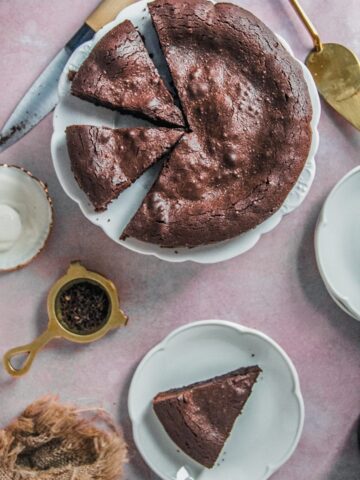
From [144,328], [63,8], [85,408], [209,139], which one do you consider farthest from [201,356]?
[63,8]

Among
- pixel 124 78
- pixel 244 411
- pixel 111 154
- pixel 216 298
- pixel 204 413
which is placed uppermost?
pixel 124 78

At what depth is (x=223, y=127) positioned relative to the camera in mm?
2135

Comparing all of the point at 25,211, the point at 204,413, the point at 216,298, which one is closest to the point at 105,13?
the point at 25,211

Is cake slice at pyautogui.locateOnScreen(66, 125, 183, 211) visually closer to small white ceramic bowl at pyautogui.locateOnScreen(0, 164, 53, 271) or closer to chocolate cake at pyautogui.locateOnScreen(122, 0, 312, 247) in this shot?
chocolate cake at pyautogui.locateOnScreen(122, 0, 312, 247)

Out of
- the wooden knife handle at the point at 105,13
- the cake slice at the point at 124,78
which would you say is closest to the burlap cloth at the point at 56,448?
the cake slice at the point at 124,78

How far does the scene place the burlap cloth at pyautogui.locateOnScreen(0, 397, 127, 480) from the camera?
2391mm

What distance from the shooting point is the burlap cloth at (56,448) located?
2.39 metres

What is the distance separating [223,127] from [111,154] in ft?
1.06

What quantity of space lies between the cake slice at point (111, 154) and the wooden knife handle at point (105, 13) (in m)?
0.40

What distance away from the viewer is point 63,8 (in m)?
2.42

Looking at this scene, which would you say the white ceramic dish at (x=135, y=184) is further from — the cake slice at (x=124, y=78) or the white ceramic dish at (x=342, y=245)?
the white ceramic dish at (x=342, y=245)

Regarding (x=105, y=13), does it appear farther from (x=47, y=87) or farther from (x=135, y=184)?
(x=135, y=184)

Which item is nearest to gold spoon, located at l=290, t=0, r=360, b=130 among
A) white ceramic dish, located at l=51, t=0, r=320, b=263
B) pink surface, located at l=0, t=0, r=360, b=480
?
pink surface, located at l=0, t=0, r=360, b=480

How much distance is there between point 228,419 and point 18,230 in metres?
0.89
